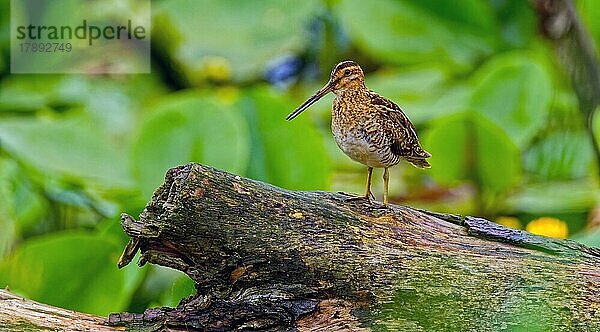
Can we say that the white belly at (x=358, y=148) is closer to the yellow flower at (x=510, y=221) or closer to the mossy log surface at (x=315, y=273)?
the mossy log surface at (x=315, y=273)

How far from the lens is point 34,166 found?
125 centimetres

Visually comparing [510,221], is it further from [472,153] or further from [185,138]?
[185,138]

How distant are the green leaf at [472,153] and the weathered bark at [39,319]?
25.1 inches

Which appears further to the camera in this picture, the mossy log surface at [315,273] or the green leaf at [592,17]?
the green leaf at [592,17]

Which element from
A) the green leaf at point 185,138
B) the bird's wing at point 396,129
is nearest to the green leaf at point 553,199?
the green leaf at point 185,138

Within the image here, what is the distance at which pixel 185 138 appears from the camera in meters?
1.08

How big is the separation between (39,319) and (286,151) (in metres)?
0.51

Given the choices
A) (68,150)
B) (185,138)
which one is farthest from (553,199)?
(68,150)

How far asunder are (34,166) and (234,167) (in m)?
0.36

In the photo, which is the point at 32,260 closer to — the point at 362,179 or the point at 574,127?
the point at 362,179

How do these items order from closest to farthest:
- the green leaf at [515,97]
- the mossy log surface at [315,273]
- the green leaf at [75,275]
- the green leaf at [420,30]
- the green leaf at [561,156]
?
the mossy log surface at [315,273] < the green leaf at [75,275] < the green leaf at [515,97] < the green leaf at [561,156] < the green leaf at [420,30]

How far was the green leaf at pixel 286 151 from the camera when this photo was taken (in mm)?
1063

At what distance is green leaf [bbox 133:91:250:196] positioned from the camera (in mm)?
1058

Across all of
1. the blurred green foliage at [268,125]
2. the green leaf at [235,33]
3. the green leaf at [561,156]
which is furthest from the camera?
the green leaf at [235,33]
